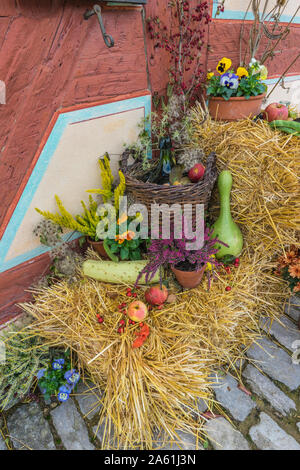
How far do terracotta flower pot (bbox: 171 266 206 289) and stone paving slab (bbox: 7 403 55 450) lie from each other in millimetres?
1194

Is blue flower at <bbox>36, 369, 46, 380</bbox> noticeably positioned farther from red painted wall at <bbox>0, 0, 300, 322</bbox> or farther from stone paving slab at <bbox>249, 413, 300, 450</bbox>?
stone paving slab at <bbox>249, 413, 300, 450</bbox>

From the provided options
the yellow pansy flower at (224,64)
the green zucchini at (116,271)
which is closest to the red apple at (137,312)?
the green zucchini at (116,271)

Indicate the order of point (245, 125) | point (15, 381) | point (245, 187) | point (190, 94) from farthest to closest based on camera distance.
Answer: point (190, 94) < point (245, 125) < point (245, 187) < point (15, 381)

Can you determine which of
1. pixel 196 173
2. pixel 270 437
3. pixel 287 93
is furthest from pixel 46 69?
pixel 287 93

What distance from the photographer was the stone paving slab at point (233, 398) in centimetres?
168

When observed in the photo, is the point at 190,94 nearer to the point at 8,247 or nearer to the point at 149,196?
the point at 149,196

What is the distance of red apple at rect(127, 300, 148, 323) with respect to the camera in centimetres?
181

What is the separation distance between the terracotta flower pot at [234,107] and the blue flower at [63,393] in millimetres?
2387

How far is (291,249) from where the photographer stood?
2236 mm

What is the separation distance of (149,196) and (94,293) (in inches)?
32.0

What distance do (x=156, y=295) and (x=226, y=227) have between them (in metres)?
0.78

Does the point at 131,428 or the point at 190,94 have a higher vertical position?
the point at 190,94

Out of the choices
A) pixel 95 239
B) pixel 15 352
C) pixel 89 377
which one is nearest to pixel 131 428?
pixel 89 377

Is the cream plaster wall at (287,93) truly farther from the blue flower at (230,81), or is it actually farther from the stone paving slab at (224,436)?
the stone paving slab at (224,436)
